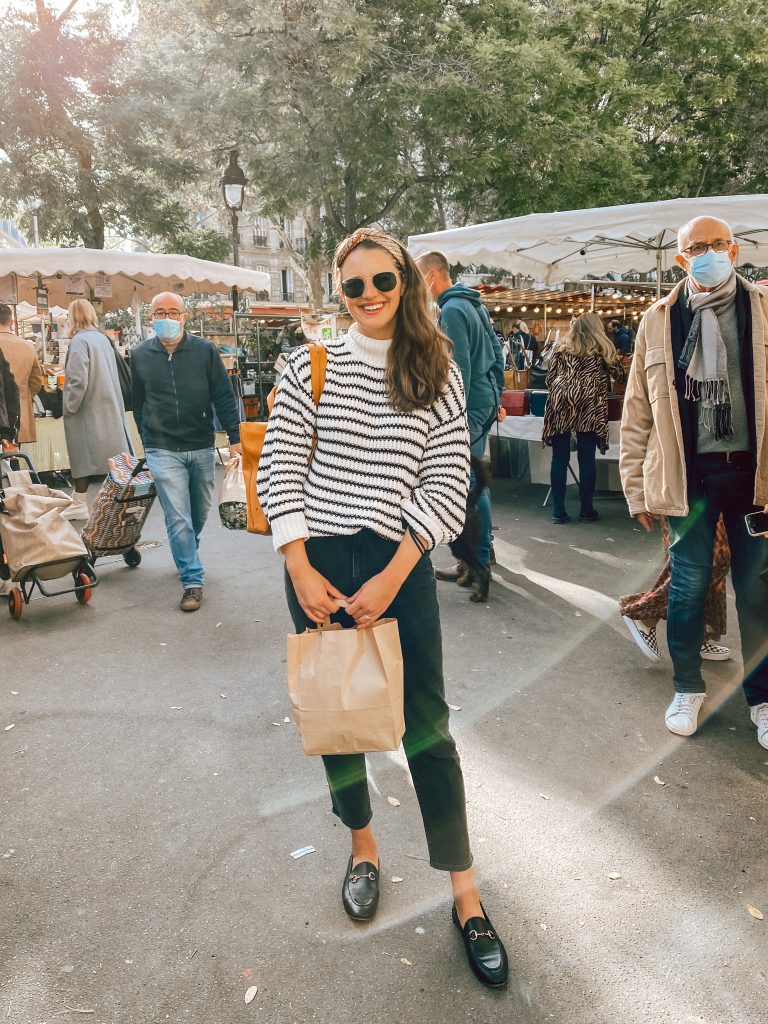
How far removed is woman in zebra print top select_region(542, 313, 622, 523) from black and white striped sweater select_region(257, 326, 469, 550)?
5684 millimetres

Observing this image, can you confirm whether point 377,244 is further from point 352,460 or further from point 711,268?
point 711,268

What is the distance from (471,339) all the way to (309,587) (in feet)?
12.0

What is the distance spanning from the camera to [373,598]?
6.43 ft

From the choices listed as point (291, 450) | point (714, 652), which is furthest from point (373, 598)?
point (714, 652)

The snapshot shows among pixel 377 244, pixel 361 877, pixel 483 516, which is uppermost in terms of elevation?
pixel 377 244

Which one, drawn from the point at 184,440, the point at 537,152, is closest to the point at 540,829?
the point at 184,440

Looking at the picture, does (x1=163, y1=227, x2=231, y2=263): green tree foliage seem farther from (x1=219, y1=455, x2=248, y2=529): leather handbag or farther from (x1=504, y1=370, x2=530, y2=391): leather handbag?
(x1=219, y1=455, x2=248, y2=529): leather handbag

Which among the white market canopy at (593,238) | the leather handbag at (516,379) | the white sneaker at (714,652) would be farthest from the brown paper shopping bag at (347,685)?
the leather handbag at (516,379)

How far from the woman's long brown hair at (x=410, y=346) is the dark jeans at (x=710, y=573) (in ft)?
5.78

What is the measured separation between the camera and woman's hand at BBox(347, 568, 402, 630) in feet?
6.43

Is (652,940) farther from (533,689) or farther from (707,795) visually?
(533,689)

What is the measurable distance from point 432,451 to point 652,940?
1.60 meters

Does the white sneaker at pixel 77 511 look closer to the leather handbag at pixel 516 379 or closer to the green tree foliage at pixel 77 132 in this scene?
the leather handbag at pixel 516 379

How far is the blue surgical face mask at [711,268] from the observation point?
3.20 metres
